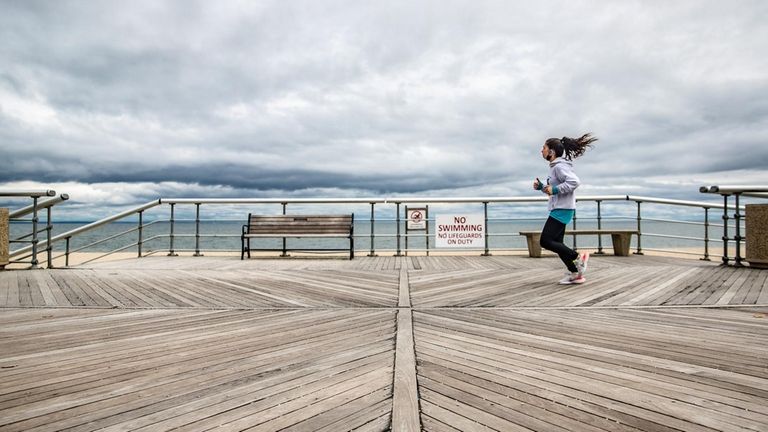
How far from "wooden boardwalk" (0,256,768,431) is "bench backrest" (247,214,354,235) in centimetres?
373

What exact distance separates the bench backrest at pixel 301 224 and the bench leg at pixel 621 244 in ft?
16.6

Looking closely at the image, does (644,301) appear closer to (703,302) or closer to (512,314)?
(703,302)

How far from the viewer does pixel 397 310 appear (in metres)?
3.42

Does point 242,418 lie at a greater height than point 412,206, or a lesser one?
lesser

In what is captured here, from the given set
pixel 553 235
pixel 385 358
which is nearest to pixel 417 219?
pixel 553 235

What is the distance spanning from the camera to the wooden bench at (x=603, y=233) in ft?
25.3

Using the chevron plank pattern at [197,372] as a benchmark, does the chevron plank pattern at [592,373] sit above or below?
above

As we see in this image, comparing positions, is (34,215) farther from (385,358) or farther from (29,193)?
(385,358)

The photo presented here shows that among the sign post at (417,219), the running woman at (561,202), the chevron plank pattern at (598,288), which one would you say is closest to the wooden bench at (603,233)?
the chevron plank pattern at (598,288)

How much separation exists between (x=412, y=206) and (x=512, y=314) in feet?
20.0

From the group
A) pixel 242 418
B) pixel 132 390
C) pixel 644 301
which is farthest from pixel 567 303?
pixel 132 390

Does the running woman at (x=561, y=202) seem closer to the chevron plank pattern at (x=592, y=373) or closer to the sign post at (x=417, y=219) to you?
the chevron plank pattern at (x=592, y=373)

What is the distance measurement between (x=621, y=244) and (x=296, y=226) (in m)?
6.20

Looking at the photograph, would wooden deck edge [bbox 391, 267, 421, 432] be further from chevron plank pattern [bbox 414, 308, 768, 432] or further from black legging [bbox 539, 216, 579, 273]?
black legging [bbox 539, 216, 579, 273]
